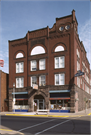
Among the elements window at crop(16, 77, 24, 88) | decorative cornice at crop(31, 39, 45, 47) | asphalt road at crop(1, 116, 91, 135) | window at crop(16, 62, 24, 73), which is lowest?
asphalt road at crop(1, 116, 91, 135)

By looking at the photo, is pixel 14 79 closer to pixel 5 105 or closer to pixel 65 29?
pixel 5 105

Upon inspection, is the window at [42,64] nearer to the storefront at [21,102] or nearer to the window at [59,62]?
the window at [59,62]

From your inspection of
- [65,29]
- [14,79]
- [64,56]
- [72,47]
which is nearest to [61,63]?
[64,56]

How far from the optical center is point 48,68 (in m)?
38.2

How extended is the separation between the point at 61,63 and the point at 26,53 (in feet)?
31.8

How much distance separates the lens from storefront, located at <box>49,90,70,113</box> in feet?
117

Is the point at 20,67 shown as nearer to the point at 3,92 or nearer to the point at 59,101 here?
the point at 3,92

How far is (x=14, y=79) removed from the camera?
42.3 metres

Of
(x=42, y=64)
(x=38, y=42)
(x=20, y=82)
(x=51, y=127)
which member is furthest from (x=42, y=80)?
(x=51, y=127)

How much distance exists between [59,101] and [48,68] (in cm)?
767

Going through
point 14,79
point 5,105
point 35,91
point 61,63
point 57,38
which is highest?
point 57,38

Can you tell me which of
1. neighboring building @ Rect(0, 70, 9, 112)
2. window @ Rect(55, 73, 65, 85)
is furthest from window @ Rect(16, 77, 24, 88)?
window @ Rect(55, 73, 65, 85)

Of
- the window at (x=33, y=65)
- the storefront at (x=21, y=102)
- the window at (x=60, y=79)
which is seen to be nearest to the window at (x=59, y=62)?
the window at (x=60, y=79)

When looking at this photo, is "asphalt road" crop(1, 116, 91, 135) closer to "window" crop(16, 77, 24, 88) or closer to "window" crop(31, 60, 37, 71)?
"window" crop(31, 60, 37, 71)
